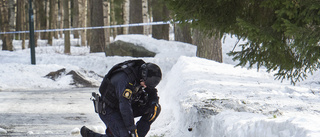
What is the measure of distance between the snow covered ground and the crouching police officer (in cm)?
73

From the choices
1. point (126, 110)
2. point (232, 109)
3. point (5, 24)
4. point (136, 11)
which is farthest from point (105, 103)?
point (5, 24)

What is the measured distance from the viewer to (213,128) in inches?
197

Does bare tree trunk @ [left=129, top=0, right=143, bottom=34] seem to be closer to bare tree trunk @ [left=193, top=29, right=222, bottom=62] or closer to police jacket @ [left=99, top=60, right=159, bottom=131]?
bare tree trunk @ [left=193, top=29, right=222, bottom=62]

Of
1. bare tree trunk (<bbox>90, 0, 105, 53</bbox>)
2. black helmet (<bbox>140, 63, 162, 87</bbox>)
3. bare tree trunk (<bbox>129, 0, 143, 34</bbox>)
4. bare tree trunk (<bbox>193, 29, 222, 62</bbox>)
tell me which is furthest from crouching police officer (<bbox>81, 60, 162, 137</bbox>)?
bare tree trunk (<bbox>129, 0, 143, 34</bbox>)

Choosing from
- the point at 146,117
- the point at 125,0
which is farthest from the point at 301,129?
the point at 125,0

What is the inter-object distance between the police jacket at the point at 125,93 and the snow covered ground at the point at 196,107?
0.82m

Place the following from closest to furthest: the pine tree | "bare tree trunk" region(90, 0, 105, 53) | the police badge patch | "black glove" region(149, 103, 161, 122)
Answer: the police badge patch
the pine tree
"black glove" region(149, 103, 161, 122)
"bare tree trunk" region(90, 0, 105, 53)

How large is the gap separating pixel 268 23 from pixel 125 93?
88.3 inches

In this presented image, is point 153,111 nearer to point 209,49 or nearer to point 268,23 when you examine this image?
point 268,23

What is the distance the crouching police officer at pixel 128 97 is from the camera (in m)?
4.48

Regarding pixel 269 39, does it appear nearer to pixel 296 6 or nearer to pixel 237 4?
pixel 296 6

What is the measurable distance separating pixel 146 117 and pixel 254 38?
1.64m

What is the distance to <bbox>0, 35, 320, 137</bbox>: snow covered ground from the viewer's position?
167 inches

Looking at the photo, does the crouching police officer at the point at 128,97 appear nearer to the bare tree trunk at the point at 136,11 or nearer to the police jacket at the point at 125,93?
the police jacket at the point at 125,93
